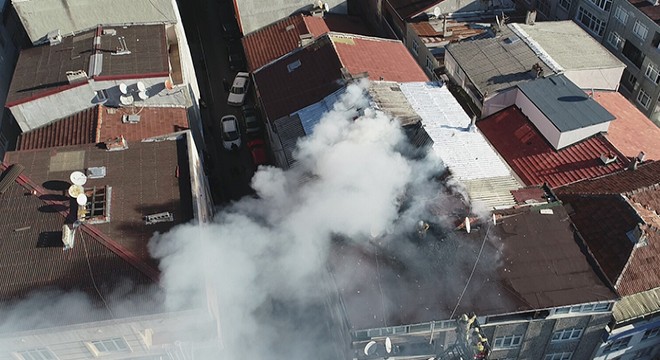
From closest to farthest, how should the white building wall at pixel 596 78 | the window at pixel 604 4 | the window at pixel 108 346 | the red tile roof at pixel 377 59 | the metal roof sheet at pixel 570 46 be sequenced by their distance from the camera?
the window at pixel 108 346 → the red tile roof at pixel 377 59 → the white building wall at pixel 596 78 → the metal roof sheet at pixel 570 46 → the window at pixel 604 4

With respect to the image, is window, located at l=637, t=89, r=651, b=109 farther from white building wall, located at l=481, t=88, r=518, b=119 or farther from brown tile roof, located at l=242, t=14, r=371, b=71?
brown tile roof, located at l=242, t=14, r=371, b=71

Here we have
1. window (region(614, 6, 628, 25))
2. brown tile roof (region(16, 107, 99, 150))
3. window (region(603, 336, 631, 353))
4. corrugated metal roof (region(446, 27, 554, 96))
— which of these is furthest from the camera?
window (region(614, 6, 628, 25))

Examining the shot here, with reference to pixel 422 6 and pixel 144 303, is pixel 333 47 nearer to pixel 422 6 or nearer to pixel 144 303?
pixel 422 6

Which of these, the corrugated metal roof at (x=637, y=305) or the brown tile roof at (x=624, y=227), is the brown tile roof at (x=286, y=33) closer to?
the brown tile roof at (x=624, y=227)

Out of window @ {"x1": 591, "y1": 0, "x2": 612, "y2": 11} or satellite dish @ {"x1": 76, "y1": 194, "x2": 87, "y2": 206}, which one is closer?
satellite dish @ {"x1": 76, "y1": 194, "x2": 87, "y2": 206}

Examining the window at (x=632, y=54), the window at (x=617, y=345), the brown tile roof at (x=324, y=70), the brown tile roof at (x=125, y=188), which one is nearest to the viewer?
the brown tile roof at (x=125, y=188)

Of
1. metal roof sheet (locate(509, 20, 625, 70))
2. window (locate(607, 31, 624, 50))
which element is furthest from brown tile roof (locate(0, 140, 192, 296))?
window (locate(607, 31, 624, 50))

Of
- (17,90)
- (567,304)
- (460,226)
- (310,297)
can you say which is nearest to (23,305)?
(310,297)

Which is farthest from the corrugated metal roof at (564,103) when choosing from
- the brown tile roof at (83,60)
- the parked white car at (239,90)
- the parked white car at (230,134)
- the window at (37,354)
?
the window at (37,354)
